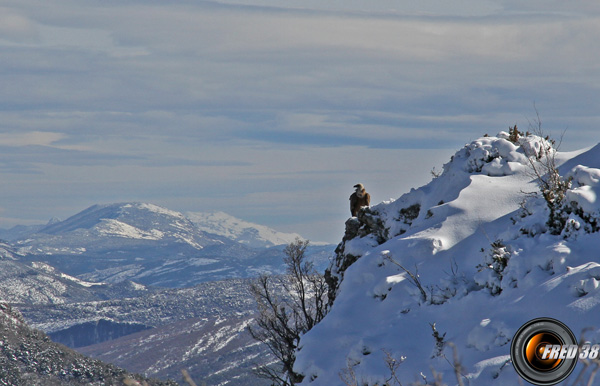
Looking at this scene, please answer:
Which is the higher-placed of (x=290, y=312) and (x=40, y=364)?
(x=290, y=312)

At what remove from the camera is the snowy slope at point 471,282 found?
9969 millimetres

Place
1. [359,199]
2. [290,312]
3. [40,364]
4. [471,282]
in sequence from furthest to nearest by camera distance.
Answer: [40,364] < [290,312] < [359,199] < [471,282]

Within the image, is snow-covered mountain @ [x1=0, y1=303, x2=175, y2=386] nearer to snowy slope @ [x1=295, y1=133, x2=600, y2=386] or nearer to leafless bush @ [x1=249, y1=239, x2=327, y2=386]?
leafless bush @ [x1=249, y1=239, x2=327, y2=386]

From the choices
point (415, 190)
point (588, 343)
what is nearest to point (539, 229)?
point (588, 343)

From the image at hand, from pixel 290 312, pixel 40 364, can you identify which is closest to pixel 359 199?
pixel 290 312

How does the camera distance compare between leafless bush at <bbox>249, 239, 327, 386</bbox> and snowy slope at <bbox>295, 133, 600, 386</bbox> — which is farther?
leafless bush at <bbox>249, 239, 327, 386</bbox>

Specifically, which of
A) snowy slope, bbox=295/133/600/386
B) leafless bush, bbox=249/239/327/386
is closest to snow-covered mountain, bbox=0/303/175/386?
leafless bush, bbox=249/239/327/386

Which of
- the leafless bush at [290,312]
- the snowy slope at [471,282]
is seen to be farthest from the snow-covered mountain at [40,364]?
the snowy slope at [471,282]

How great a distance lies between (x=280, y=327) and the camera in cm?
2842

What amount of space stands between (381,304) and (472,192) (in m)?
4.21

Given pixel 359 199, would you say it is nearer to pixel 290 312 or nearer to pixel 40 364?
pixel 290 312

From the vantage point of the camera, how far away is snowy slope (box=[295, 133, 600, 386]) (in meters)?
9.97

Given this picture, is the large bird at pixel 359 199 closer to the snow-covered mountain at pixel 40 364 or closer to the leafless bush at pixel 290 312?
the leafless bush at pixel 290 312

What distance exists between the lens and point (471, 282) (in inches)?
495
